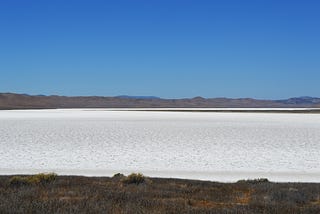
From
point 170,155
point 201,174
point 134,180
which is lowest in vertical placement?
point 201,174

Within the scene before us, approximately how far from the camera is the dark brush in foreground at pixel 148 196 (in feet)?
24.1

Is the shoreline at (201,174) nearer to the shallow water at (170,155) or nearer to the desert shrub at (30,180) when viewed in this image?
the shallow water at (170,155)

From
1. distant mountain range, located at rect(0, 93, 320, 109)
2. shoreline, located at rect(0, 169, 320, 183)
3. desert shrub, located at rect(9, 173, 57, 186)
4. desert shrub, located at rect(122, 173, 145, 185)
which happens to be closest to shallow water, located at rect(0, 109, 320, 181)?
shoreline, located at rect(0, 169, 320, 183)

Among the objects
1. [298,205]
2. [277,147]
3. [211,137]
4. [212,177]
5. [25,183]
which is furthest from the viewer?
[211,137]

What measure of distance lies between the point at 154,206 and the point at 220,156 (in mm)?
9310

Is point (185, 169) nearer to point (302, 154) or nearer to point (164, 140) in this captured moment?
point (302, 154)

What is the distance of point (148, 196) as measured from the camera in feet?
28.5

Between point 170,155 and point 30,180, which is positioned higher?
point 30,180

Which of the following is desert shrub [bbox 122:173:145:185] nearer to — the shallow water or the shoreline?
the shoreline

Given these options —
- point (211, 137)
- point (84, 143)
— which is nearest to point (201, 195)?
point (84, 143)

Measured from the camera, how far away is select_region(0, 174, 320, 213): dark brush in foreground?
289 inches

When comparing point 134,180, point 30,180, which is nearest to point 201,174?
point 134,180

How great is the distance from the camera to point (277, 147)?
19469 millimetres

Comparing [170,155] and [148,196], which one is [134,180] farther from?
[170,155]
